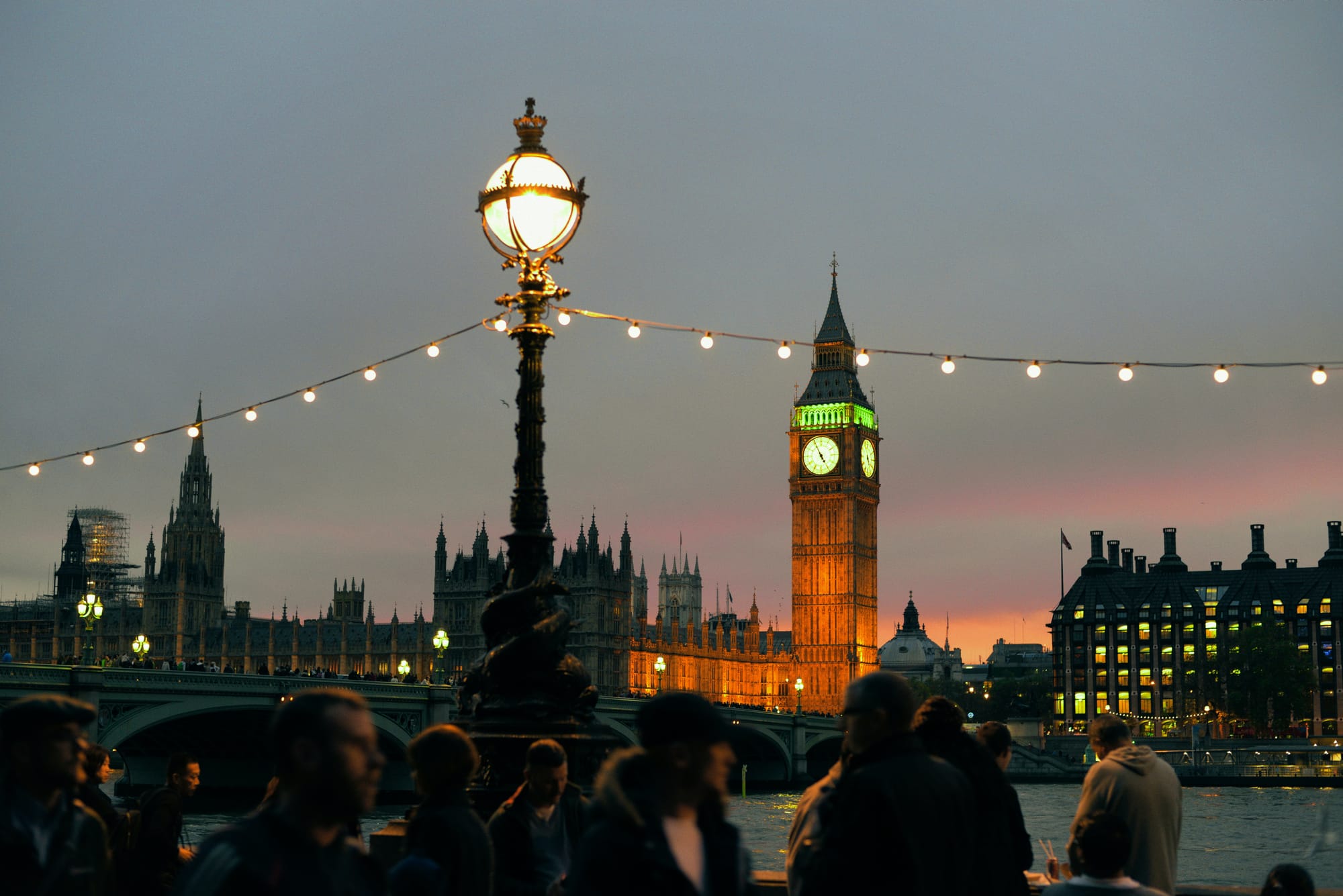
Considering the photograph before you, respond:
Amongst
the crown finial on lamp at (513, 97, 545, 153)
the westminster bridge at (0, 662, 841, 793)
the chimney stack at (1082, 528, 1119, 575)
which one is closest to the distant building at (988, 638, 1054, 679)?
the chimney stack at (1082, 528, 1119, 575)

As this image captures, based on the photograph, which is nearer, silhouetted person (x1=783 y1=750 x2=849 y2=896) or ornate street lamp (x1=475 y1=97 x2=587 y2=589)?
silhouetted person (x1=783 y1=750 x2=849 y2=896)

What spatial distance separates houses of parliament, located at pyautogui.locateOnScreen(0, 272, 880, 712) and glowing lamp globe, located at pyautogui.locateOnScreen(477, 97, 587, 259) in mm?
80621

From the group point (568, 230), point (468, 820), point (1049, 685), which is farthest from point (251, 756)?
point (1049, 685)

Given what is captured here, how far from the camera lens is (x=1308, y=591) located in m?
105

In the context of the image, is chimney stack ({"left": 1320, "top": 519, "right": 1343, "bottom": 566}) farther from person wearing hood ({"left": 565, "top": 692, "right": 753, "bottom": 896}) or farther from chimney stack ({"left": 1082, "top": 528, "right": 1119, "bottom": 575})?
person wearing hood ({"left": 565, "top": 692, "right": 753, "bottom": 896})

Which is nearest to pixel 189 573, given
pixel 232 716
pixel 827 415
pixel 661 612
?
pixel 661 612

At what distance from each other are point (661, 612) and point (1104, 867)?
315 feet

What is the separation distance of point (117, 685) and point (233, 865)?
121 feet

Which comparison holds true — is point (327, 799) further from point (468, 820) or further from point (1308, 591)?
point (1308, 591)

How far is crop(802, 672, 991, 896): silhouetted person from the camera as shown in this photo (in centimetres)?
Result: 420

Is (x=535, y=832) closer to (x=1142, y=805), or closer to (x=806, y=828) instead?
(x=806, y=828)

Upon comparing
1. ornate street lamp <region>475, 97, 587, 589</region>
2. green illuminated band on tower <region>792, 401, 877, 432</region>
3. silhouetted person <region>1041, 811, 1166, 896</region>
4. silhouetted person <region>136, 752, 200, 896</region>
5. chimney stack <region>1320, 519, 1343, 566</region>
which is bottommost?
silhouetted person <region>136, 752, 200, 896</region>

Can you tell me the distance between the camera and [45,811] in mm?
3932

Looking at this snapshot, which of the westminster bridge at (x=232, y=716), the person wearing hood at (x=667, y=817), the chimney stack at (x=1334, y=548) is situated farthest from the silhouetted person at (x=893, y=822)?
the chimney stack at (x=1334, y=548)
